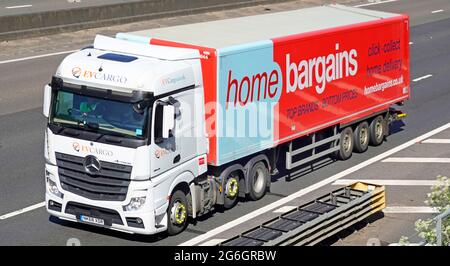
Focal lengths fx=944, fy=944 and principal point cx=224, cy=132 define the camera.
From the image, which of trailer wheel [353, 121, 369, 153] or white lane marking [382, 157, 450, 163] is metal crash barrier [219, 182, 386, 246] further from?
white lane marking [382, 157, 450, 163]

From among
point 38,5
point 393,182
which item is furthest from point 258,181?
point 38,5

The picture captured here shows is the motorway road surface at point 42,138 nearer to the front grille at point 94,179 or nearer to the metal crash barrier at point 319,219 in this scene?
the metal crash barrier at point 319,219

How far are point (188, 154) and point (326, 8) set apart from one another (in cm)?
884

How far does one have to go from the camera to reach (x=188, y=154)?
18469 mm

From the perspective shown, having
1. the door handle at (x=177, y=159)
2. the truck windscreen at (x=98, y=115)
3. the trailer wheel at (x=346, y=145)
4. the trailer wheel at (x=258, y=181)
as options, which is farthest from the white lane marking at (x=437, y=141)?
the truck windscreen at (x=98, y=115)

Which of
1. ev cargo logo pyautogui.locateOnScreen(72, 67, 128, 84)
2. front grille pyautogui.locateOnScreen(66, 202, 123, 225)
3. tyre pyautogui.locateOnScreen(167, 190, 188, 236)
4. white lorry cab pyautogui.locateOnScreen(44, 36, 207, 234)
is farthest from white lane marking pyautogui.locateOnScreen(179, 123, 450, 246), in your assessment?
ev cargo logo pyautogui.locateOnScreen(72, 67, 128, 84)

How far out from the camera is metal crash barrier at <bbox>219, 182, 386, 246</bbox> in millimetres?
16672

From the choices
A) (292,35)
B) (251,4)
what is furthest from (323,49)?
(251,4)

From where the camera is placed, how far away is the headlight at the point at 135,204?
1750 centimetres

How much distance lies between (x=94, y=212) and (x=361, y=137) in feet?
30.8

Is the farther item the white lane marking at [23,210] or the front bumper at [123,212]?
the white lane marking at [23,210]

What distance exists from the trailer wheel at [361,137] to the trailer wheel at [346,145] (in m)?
0.22

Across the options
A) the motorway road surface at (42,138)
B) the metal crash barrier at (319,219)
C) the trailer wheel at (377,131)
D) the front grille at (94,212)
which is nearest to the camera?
the metal crash barrier at (319,219)
